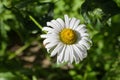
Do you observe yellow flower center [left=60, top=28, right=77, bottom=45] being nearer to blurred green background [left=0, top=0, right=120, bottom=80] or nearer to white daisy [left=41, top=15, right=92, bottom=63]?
white daisy [left=41, top=15, right=92, bottom=63]

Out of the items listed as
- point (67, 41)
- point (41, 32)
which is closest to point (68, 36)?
point (67, 41)

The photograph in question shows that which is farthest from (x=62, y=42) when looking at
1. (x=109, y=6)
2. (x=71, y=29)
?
(x=109, y=6)

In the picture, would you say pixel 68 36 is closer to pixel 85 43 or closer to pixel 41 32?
pixel 85 43

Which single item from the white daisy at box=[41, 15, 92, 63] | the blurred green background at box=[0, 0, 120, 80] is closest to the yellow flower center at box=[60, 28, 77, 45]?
the white daisy at box=[41, 15, 92, 63]

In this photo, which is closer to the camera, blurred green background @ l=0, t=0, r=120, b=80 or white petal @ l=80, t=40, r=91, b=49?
white petal @ l=80, t=40, r=91, b=49

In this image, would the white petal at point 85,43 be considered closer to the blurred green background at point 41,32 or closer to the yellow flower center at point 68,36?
the yellow flower center at point 68,36

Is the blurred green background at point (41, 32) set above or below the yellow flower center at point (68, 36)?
above

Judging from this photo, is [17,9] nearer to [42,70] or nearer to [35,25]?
[35,25]

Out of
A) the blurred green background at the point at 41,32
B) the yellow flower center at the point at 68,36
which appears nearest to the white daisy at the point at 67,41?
the yellow flower center at the point at 68,36
